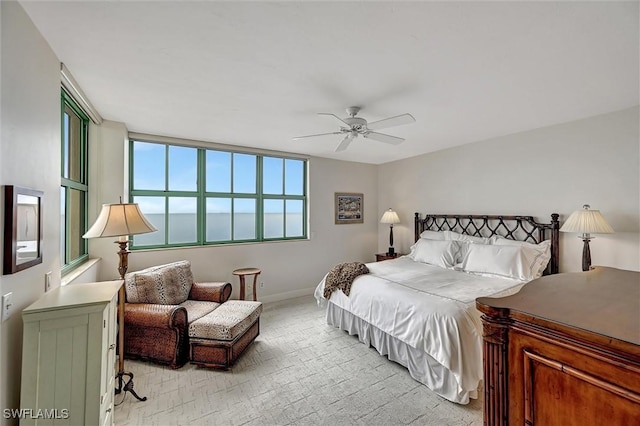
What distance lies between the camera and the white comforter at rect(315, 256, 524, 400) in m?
2.06

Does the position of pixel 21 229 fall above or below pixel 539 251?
above

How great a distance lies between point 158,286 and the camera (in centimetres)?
284

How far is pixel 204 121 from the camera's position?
312 centimetres

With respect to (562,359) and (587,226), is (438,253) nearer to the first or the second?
(587,226)

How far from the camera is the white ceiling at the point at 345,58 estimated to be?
143 centimetres

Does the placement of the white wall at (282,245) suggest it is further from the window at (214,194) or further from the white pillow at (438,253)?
the white pillow at (438,253)

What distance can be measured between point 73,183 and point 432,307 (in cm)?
356

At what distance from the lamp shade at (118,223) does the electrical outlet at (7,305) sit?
2.53ft

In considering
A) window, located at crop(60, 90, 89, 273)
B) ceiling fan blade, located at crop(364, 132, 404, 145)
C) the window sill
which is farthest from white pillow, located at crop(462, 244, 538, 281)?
window, located at crop(60, 90, 89, 273)

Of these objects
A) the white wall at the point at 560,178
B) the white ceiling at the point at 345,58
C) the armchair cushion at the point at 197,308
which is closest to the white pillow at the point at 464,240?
the white wall at the point at 560,178

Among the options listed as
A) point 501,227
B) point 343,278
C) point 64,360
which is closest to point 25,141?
point 64,360

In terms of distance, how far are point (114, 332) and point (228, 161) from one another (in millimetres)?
2994

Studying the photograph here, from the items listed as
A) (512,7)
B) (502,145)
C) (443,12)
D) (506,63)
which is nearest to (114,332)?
(443,12)

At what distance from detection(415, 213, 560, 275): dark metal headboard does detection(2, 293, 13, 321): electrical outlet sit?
4752 mm
